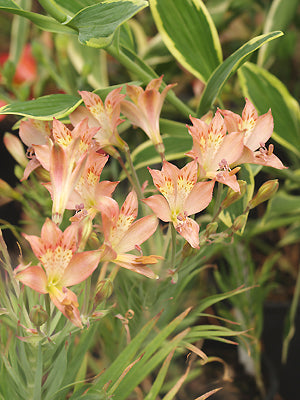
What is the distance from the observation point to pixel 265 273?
609mm

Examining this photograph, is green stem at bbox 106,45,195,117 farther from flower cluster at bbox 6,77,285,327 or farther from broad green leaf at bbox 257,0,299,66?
broad green leaf at bbox 257,0,299,66

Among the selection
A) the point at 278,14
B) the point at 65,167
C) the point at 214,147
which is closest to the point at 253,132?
the point at 214,147

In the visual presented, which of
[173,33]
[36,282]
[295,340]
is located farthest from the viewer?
[295,340]

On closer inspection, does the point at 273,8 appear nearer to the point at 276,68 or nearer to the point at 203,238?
the point at 276,68

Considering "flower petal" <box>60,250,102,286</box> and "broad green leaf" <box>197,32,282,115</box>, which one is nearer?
"flower petal" <box>60,250,102,286</box>

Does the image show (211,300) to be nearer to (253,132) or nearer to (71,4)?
(253,132)

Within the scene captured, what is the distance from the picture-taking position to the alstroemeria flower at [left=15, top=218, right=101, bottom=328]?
0.81ft

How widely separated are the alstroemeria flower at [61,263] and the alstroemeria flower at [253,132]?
134 millimetres

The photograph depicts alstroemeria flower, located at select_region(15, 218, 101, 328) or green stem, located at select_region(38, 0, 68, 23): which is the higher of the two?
green stem, located at select_region(38, 0, 68, 23)

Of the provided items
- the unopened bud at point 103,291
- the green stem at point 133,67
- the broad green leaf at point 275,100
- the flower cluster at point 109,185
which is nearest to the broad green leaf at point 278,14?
the broad green leaf at point 275,100

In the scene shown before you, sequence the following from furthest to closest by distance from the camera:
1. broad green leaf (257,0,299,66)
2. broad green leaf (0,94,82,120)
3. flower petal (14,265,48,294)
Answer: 1. broad green leaf (257,0,299,66)
2. broad green leaf (0,94,82,120)
3. flower petal (14,265,48,294)

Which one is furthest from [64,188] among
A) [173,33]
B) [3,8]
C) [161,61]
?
[161,61]

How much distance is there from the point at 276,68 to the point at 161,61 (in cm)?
21

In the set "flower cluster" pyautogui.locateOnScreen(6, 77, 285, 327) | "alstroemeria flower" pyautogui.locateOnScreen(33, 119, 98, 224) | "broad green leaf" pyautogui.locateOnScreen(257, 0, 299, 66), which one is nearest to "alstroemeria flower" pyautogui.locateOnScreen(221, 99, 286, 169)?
"flower cluster" pyautogui.locateOnScreen(6, 77, 285, 327)
